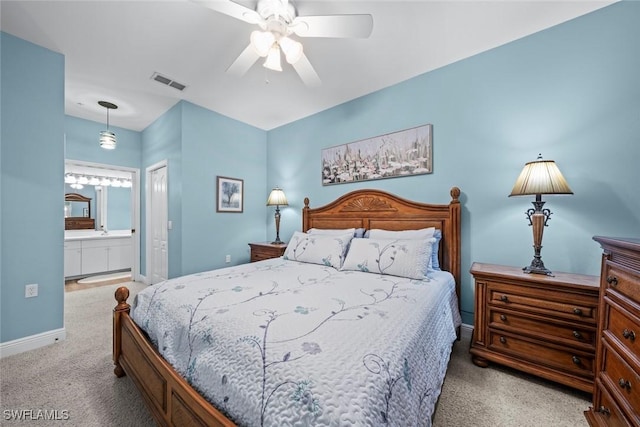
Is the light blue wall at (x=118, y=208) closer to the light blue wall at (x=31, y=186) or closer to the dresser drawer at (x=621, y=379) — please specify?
the light blue wall at (x=31, y=186)

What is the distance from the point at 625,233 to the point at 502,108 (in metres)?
1.33

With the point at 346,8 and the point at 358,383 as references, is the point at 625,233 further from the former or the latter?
the point at 346,8

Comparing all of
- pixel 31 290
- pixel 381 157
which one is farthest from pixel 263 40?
pixel 31 290

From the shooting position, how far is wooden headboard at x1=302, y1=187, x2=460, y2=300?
244cm

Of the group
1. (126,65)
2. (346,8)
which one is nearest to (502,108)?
(346,8)

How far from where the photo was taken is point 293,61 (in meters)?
1.85

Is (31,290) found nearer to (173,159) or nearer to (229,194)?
(173,159)

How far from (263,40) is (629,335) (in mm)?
2546

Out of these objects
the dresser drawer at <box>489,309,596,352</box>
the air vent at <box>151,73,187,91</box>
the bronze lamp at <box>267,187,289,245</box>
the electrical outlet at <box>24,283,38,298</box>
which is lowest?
the dresser drawer at <box>489,309,596,352</box>

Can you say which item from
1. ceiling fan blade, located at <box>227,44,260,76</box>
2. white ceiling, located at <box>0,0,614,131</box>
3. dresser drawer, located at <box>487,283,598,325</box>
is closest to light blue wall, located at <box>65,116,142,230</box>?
white ceiling, located at <box>0,0,614,131</box>

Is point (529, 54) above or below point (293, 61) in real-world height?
above

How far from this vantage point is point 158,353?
137cm

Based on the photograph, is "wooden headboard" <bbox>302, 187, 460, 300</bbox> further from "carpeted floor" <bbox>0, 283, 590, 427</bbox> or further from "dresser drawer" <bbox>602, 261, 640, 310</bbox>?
"dresser drawer" <bbox>602, 261, 640, 310</bbox>

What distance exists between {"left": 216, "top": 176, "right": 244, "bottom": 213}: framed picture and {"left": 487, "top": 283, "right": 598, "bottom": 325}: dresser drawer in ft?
11.4
